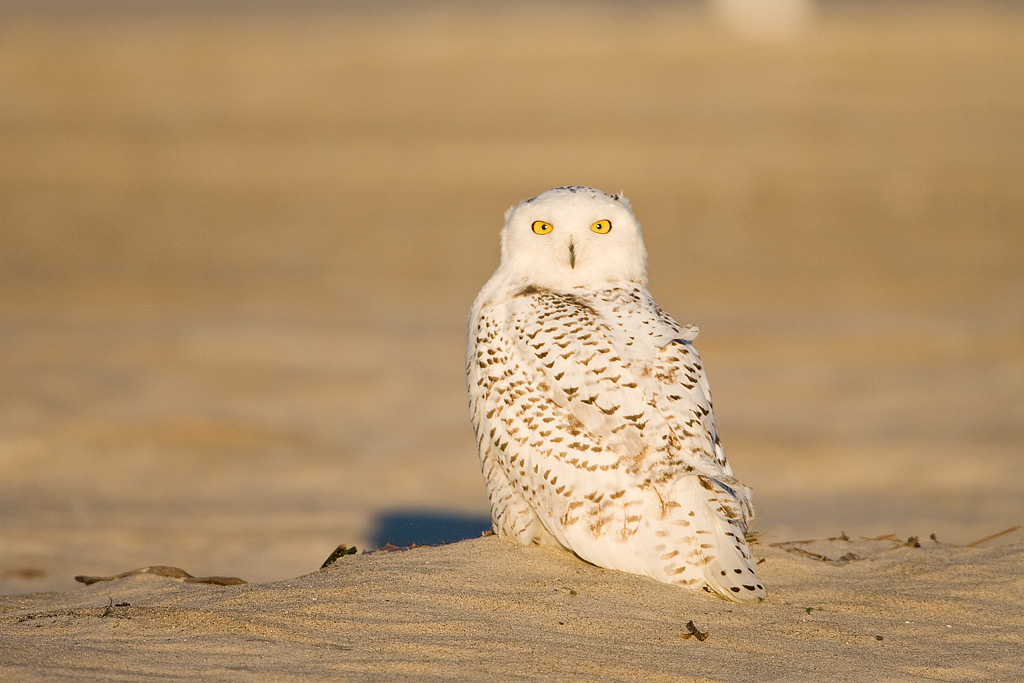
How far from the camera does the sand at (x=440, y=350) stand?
4.52m

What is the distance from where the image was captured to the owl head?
18.0 feet

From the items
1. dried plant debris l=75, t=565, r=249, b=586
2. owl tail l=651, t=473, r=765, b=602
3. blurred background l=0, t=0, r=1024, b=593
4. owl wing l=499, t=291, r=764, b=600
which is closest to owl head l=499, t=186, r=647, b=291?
owl wing l=499, t=291, r=764, b=600

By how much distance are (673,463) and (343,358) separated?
848 centimetres

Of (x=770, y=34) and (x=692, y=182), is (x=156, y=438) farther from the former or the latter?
(x=770, y=34)

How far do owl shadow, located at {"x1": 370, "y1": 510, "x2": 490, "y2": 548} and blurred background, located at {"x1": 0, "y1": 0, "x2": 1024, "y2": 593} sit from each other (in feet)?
0.20

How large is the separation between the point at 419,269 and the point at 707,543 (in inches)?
509

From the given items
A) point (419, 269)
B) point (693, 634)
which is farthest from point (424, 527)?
point (419, 269)

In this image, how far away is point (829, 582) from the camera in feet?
18.1

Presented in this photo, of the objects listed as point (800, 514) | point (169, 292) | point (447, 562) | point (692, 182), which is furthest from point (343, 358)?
point (692, 182)

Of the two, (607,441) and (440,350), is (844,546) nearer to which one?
(607,441)

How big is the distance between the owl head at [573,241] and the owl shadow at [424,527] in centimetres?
272

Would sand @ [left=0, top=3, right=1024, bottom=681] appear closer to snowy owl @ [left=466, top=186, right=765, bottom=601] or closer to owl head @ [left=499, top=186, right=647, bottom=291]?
snowy owl @ [left=466, top=186, right=765, bottom=601]

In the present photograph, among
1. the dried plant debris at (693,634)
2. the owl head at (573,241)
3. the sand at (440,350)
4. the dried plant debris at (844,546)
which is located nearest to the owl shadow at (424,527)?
the sand at (440,350)

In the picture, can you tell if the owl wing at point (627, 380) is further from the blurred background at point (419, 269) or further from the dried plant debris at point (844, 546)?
the blurred background at point (419, 269)
